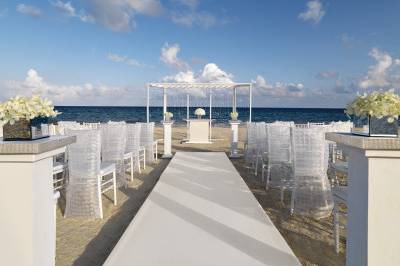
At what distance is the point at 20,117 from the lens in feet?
6.86

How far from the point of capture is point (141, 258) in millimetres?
2477

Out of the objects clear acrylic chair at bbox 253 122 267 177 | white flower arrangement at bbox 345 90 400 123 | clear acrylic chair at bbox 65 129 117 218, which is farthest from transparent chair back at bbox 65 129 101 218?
clear acrylic chair at bbox 253 122 267 177

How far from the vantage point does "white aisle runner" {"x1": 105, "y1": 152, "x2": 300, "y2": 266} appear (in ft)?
8.13

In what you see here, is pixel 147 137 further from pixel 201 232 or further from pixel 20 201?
pixel 20 201

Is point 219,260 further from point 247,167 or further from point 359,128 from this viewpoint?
point 247,167

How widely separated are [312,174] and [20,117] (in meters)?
3.22

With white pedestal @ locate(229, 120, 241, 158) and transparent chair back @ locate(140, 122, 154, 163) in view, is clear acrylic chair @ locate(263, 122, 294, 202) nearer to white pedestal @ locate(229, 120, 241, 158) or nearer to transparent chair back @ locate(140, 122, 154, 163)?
transparent chair back @ locate(140, 122, 154, 163)

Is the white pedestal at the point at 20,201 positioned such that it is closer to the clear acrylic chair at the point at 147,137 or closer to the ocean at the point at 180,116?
the clear acrylic chair at the point at 147,137

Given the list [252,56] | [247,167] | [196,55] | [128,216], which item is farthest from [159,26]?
[128,216]

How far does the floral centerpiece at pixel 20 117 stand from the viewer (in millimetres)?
2068

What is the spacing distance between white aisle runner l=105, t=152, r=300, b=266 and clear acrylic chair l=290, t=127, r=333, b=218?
66 cm

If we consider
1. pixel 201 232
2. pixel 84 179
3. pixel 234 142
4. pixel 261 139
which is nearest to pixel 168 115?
pixel 234 142

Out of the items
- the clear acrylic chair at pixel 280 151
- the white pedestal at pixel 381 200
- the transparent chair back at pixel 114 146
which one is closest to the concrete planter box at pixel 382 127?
the white pedestal at pixel 381 200

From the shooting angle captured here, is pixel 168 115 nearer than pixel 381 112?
No
